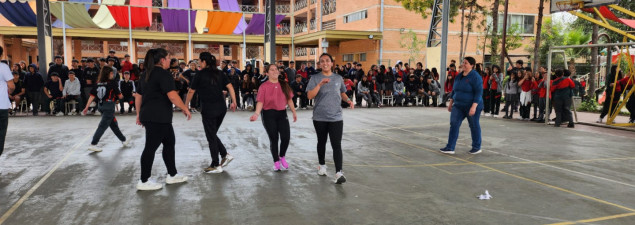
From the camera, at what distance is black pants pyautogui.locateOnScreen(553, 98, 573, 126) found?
12.1 m

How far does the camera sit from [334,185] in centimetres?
564

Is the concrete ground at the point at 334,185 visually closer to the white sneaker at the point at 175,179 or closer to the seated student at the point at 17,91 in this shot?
the white sneaker at the point at 175,179

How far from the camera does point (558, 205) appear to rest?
15.9 ft

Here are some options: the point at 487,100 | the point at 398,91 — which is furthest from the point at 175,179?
the point at 398,91

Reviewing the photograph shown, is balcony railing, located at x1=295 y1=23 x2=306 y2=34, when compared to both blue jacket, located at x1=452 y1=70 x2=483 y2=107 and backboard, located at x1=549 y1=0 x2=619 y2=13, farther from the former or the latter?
blue jacket, located at x1=452 y1=70 x2=483 y2=107

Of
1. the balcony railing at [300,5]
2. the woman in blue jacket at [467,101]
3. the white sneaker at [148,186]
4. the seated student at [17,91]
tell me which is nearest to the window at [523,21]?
the balcony railing at [300,5]

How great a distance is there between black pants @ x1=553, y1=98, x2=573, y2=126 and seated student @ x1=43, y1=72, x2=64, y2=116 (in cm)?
1514

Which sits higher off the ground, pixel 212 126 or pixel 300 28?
pixel 300 28

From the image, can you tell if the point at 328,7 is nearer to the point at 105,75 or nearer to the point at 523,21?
the point at 523,21

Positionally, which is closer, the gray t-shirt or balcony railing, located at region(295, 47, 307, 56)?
the gray t-shirt

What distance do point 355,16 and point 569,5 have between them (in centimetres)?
2348

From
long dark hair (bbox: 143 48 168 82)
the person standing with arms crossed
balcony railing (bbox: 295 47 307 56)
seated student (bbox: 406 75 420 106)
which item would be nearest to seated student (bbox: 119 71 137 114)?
the person standing with arms crossed

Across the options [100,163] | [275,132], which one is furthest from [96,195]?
[275,132]

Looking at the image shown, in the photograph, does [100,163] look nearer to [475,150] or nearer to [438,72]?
[475,150]
